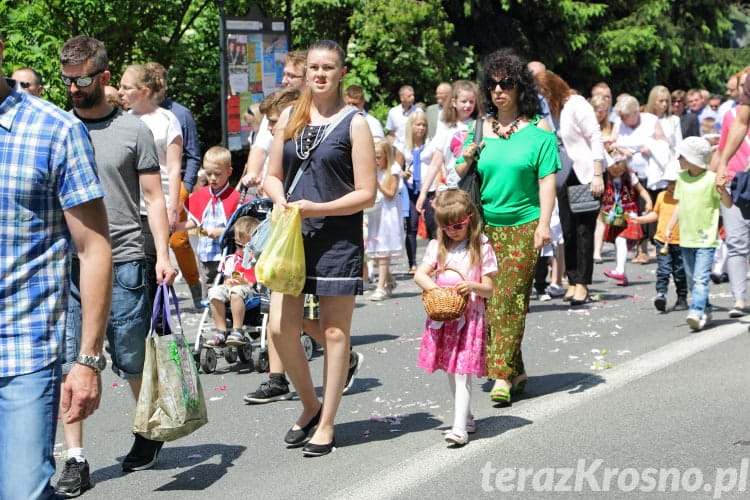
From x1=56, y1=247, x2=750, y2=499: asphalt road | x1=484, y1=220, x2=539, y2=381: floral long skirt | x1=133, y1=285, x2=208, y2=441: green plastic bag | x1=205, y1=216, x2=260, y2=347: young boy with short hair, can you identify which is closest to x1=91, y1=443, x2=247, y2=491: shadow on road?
x1=56, y1=247, x2=750, y2=499: asphalt road

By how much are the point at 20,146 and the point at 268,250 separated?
2.29 metres

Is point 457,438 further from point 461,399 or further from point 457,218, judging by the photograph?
point 457,218

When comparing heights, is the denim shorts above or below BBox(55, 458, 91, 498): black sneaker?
above

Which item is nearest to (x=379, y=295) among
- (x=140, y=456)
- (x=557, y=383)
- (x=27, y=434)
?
(x=557, y=383)

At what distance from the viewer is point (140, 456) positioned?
19.8 feet

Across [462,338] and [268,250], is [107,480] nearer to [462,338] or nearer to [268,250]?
[268,250]

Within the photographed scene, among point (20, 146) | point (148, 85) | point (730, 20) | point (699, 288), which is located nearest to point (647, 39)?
point (730, 20)

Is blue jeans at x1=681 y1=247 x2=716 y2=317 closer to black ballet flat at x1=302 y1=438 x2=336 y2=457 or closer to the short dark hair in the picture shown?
black ballet flat at x1=302 y1=438 x2=336 y2=457

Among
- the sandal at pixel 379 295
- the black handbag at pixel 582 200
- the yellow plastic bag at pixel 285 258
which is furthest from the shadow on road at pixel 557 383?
the sandal at pixel 379 295

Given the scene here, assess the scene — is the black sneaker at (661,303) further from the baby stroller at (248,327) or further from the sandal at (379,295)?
the baby stroller at (248,327)

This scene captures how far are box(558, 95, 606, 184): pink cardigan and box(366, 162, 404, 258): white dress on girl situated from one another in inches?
85.2

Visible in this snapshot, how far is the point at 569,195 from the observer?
11.5 m

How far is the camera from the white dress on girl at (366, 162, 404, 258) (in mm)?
12500

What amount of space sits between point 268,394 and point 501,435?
1771 millimetres
